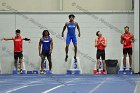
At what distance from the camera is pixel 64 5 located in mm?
16156

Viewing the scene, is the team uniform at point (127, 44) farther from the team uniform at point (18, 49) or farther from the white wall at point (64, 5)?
the team uniform at point (18, 49)

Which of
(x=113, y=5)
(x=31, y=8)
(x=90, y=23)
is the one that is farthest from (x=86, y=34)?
(x=31, y=8)

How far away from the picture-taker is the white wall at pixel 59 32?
1555cm

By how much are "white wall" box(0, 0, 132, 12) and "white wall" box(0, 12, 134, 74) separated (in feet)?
1.35

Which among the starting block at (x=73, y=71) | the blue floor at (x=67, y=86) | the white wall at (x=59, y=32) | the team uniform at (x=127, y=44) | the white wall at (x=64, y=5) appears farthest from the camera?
the white wall at (x=64, y=5)

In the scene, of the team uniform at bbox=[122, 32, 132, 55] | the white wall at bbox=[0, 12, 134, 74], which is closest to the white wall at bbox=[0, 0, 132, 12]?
the white wall at bbox=[0, 12, 134, 74]

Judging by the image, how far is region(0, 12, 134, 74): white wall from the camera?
1555cm

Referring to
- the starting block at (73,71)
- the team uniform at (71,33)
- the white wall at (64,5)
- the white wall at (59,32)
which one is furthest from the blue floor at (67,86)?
the white wall at (64,5)

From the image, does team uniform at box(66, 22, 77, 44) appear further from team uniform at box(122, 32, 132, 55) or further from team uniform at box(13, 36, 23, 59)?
team uniform at box(13, 36, 23, 59)

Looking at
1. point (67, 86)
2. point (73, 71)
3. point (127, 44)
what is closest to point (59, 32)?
point (73, 71)

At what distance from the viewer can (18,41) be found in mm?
14477

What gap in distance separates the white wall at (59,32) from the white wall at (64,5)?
410 millimetres

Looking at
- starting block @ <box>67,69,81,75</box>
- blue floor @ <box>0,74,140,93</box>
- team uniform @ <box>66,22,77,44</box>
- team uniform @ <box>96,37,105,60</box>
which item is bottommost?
starting block @ <box>67,69,81,75</box>

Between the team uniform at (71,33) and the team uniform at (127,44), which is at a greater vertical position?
the team uniform at (71,33)
